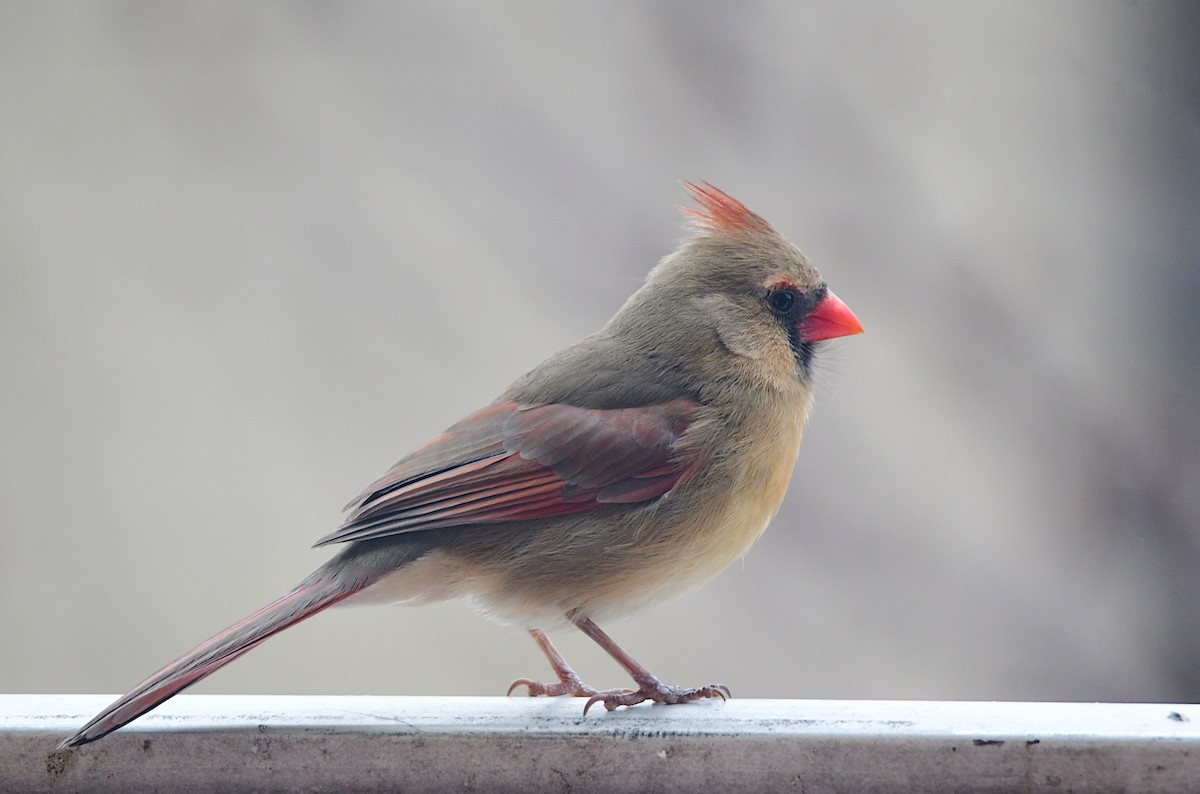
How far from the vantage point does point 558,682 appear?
2010 mm

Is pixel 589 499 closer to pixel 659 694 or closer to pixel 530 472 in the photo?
pixel 530 472

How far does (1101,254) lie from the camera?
2.52 m

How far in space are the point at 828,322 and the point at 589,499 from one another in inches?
→ 21.5

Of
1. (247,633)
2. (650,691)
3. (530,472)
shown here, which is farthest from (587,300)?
(247,633)

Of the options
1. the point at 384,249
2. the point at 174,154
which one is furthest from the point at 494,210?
the point at 174,154

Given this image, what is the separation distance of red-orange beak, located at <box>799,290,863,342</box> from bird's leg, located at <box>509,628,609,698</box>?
2.18 feet

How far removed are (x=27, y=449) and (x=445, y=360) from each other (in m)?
0.93

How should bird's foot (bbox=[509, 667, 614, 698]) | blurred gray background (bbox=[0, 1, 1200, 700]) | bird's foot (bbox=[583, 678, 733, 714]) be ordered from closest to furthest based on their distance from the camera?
bird's foot (bbox=[583, 678, 733, 714])
bird's foot (bbox=[509, 667, 614, 698])
blurred gray background (bbox=[0, 1, 1200, 700])

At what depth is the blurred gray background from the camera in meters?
2.47

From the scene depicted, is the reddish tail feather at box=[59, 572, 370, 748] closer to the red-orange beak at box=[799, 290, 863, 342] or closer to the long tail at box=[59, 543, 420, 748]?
the long tail at box=[59, 543, 420, 748]

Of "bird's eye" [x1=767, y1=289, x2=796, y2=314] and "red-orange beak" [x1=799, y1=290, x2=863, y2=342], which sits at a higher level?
"bird's eye" [x1=767, y1=289, x2=796, y2=314]

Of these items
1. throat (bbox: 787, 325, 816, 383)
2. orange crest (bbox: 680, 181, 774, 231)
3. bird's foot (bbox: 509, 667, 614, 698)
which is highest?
orange crest (bbox: 680, 181, 774, 231)

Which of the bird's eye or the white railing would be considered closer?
the white railing

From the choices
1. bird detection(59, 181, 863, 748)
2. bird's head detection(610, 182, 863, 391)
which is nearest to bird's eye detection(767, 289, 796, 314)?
bird's head detection(610, 182, 863, 391)
